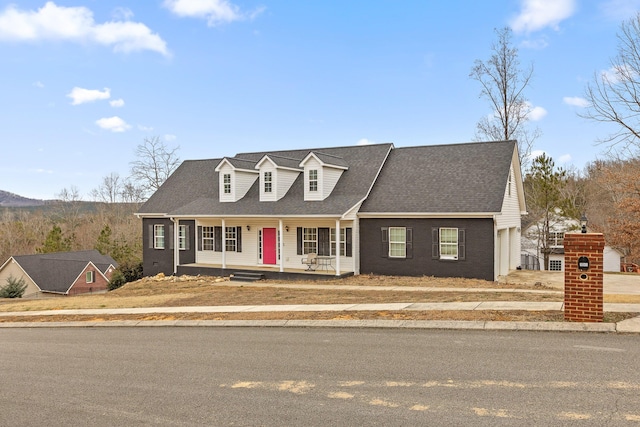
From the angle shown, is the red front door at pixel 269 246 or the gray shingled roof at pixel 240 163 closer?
the red front door at pixel 269 246

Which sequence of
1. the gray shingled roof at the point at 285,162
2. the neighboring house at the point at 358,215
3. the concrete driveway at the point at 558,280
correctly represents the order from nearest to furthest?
the concrete driveway at the point at 558,280
the neighboring house at the point at 358,215
the gray shingled roof at the point at 285,162

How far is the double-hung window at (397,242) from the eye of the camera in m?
23.0

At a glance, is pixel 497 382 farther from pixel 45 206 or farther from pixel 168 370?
pixel 45 206

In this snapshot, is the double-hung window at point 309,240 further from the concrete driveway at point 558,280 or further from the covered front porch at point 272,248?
the concrete driveway at point 558,280

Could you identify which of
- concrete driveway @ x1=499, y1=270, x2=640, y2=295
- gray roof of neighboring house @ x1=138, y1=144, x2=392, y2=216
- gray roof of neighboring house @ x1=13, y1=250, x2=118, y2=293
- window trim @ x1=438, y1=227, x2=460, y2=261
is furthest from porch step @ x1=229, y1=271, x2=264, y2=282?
gray roof of neighboring house @ x1=13, y1=250, x2=118, y2=293

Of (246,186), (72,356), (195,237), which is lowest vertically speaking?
(72,356)

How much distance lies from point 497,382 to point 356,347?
297cm

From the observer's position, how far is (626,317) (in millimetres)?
10336

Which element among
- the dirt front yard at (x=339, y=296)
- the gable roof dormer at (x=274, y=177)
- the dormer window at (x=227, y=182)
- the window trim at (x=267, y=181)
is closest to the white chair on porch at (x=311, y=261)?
the dirt front yard at (x=339, y=296)

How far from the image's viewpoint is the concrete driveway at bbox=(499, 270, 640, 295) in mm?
18491

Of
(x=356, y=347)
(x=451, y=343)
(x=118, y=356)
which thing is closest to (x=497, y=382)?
(x=451, y=343)

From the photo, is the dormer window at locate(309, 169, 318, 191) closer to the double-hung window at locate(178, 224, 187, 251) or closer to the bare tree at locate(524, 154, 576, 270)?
the double-hung window at locate(178, 224, 187, 251)

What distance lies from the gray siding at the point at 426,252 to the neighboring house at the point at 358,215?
0.14 ft

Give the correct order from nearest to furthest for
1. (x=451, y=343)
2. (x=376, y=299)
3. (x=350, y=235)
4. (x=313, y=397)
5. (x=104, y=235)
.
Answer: (x=313, y=397) → (x=451, y=343) → (x=376, y=299) → (x=350, y=235) → (x=104, y=235)
